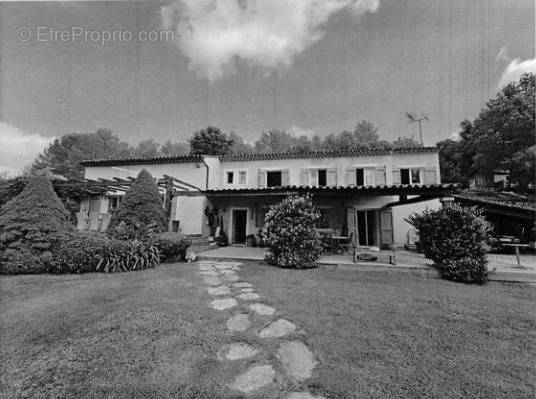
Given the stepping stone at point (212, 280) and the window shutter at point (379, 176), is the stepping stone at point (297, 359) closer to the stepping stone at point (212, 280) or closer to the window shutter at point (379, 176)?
the stepping stone at point (212, 280)

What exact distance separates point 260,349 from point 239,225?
10.7 meters

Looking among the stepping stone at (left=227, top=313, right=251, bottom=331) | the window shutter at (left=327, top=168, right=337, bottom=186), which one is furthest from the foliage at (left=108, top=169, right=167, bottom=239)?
the window shutter at (left=327, top=168, right=337, bottom=186)

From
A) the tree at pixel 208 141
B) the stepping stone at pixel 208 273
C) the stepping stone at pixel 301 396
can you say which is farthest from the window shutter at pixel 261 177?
the stepping stone at pixel 301 396

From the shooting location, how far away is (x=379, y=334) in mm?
2670

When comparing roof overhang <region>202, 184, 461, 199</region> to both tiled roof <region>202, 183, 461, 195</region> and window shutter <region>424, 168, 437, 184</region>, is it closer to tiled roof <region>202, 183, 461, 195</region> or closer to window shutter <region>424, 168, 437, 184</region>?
tiled roof <region>202, 183, 461, 195</region>

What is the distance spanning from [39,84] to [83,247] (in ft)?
21.2

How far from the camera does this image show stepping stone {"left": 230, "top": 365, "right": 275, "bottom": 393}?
5.86 feet

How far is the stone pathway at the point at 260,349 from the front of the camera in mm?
1859

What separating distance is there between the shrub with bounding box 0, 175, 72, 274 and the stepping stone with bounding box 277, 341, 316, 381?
255 inches

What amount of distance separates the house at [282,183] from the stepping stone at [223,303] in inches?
251

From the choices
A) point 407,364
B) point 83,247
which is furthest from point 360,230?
point 83,247

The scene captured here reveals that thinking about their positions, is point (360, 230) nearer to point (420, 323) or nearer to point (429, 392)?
point (420, 323)

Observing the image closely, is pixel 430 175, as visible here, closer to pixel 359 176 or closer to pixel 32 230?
pixel 359 176

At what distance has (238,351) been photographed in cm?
230
